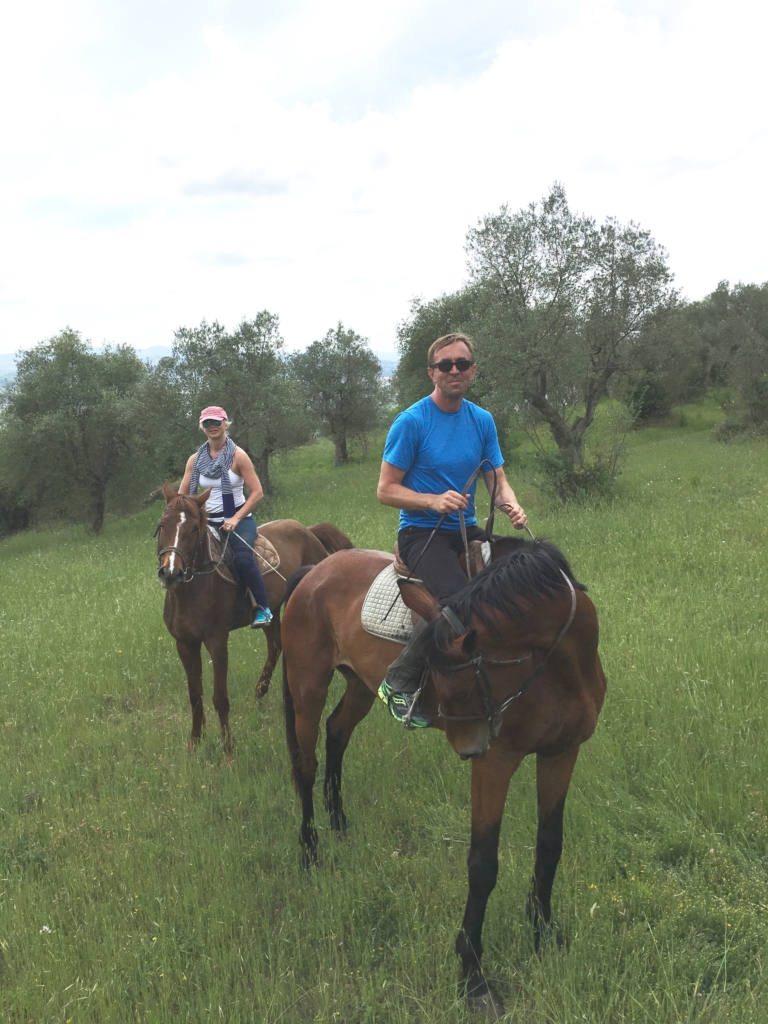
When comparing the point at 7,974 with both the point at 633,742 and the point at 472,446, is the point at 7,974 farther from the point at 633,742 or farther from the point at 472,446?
the point at 633,742

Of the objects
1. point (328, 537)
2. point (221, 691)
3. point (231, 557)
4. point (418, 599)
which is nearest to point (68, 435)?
point (328, 537)

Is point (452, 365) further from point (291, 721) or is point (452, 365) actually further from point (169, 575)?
point (169, 575)

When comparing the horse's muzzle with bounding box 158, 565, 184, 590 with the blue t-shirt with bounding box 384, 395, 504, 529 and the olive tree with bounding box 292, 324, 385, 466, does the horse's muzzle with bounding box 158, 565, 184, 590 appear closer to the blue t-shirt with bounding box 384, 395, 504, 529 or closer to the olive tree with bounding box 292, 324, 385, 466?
the blue t-shirt with bounding box 384, 395, 504, 529

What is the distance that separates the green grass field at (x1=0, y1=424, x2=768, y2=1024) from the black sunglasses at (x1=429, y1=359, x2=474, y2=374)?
2.88m

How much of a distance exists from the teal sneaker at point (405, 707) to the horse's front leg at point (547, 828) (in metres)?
0.65

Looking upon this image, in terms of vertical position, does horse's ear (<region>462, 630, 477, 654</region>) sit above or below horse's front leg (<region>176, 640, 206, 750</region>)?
above

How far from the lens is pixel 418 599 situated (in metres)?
3.36

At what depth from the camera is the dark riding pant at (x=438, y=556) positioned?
336 centimetres

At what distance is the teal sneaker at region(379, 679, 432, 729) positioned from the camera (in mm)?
3277

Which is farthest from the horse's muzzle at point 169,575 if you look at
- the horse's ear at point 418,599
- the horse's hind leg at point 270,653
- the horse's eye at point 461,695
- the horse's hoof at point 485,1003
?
the horse's hoof at point 485,1003

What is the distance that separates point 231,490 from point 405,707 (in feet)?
13.4

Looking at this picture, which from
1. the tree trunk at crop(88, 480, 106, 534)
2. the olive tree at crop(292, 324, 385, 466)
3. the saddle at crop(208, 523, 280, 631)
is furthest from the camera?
the olive tree at crop(292, 324, 385, 466)

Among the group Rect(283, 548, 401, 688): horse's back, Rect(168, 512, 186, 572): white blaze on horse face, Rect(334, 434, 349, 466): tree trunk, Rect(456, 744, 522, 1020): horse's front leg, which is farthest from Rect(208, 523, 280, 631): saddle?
Rect(334, 434, 349, 466): tree trunk

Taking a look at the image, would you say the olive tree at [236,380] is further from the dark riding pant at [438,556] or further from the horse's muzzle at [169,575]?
the dark riding pant at [438,556]
